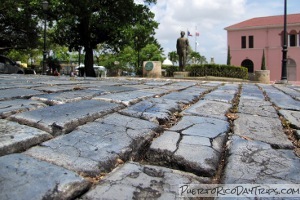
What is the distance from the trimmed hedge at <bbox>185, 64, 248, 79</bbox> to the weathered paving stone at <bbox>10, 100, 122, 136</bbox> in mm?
19181

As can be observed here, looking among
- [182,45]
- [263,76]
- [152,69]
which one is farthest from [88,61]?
[263,76]

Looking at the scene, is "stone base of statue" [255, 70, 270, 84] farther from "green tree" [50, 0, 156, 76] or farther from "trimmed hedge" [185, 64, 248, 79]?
"green tree" [50, 0, 156, 76]

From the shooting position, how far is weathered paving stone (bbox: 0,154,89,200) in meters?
1.25

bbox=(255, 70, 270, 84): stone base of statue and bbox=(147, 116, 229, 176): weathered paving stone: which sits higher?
bbox=(255, 70, 270, 84): stone base of statue

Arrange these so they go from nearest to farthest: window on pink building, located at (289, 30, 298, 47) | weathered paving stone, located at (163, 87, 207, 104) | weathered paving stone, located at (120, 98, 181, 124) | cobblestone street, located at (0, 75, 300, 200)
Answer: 1. cobblestone street, located at (0, 75, 300, 200)
2. weathered paving stone, located at (120, 98, 181, 124)
3. weathered paving stone, located at (163, 87, 207, 104)
4. window on pink building, located at (289, 30, 298, 47)

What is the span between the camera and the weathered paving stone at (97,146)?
160 cm

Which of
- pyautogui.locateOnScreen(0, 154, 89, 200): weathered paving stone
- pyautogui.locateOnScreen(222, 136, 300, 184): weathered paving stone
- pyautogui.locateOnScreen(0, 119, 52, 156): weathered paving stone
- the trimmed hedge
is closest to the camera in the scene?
pyautogui.locateOnScreen(0, 154, 89, 200): weathered paving stone

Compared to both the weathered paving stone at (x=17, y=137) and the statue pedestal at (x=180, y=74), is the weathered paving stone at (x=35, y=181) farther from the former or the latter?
the statue pedestal at (x=180, y=74)

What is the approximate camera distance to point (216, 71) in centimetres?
2252

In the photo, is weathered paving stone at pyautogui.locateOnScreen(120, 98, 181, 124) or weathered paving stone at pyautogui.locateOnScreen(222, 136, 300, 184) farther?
weathered paving stone at pyautogui.locateOnScreen(120, 98, 181, 124)

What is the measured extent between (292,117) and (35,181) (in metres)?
2.92

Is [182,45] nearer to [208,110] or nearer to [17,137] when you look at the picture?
[208,110]

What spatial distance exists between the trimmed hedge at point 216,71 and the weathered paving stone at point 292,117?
1821 centimetres

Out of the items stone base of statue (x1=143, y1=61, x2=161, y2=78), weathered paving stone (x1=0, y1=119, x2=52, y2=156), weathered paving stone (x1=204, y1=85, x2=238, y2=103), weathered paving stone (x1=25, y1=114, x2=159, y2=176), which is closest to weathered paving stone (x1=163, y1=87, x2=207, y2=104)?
weathered paving stone (x1=204, y1=85, x2=238, y2=103)
